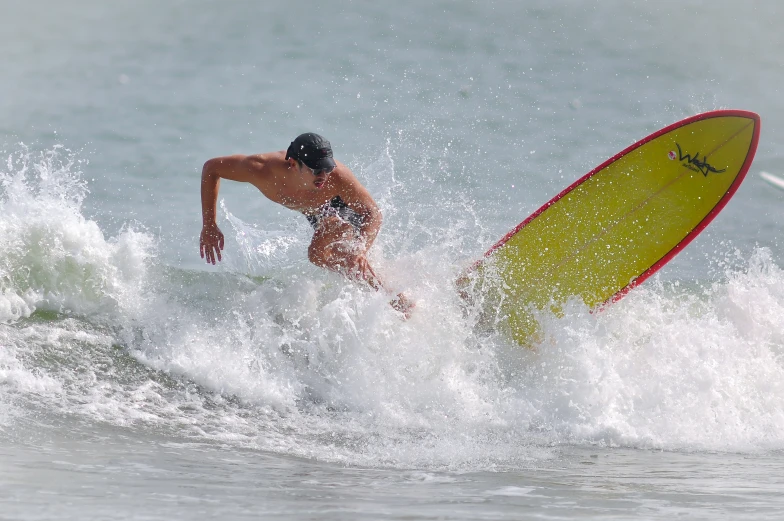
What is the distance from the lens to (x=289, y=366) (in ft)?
16.8

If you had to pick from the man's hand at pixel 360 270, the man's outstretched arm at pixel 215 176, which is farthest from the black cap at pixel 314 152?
the man's hand at pixel 360 270

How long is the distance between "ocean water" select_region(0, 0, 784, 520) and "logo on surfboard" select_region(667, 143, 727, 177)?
937 millimetres

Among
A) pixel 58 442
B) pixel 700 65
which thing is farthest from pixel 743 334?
pixel 700 65

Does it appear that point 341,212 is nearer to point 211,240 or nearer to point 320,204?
point 320,204

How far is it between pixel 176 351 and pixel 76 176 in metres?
6.67

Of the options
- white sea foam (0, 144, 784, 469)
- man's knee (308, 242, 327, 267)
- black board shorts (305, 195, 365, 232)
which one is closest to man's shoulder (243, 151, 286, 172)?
black board shorts (305, 195, 365, 232)

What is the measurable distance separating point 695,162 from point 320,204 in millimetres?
2530

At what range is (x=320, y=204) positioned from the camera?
5320 mm

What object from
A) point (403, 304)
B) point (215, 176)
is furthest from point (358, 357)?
point (215, 176)

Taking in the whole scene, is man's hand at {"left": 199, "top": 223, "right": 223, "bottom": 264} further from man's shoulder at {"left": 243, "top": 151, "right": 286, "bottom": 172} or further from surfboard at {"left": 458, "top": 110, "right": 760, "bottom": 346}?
surfboard at {"left": 458, "top": 110, "right": 760, "bottom": 346}

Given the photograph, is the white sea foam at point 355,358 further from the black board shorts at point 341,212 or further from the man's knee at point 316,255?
the black board shorts at point 341,212

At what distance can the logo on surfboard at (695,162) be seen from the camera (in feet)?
18.5

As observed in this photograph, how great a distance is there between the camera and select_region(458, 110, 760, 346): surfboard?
18.5 ft

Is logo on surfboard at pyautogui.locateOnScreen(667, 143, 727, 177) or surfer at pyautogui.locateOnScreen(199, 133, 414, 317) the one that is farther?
logo on surfboard at pyautogui.locateOnScreen(667, 143, 727, 177)
